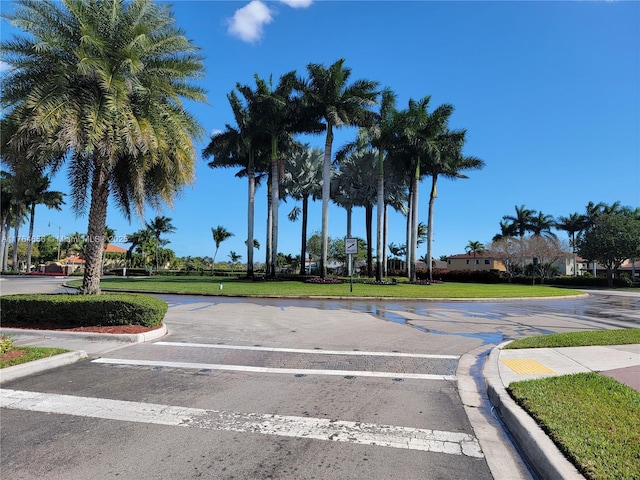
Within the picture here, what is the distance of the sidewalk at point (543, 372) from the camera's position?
3697mm

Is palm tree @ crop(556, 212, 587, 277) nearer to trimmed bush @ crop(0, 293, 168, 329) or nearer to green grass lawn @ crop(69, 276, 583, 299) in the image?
green grass lawn @ crop(69, 276, 583, 299)

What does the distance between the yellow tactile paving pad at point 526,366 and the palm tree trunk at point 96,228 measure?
1046 centimetres

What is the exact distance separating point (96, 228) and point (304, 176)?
32689 millimetres

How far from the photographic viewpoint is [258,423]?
4.70m

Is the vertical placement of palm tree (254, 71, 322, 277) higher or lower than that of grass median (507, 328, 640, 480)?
higher

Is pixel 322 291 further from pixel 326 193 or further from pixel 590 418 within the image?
pixel 590 418

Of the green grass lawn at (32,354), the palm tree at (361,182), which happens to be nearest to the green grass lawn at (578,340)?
the green grass lawn at (32,354)

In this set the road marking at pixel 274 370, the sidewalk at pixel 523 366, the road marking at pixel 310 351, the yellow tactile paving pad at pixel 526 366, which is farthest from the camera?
the road marking at pixel 310 351

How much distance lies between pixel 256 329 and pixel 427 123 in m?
29.2

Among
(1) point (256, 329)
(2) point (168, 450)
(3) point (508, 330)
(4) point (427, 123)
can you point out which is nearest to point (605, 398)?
(2) point (168, 450)

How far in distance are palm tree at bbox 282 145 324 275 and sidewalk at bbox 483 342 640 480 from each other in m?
35.9

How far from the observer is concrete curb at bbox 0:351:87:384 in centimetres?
633

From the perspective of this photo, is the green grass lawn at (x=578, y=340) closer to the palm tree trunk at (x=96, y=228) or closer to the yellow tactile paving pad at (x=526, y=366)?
the yellow tactile paving pad at (x=526, y=366)

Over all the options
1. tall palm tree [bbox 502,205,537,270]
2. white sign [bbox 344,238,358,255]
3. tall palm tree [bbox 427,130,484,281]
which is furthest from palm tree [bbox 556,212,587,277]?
white sign [bbox 344,238,358,255]
